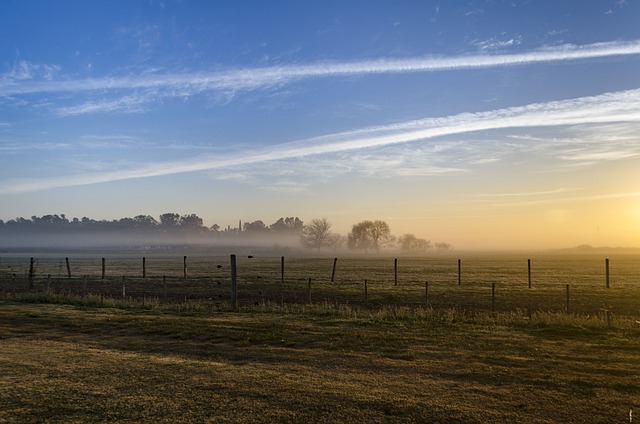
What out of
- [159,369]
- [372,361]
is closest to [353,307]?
[372,361]

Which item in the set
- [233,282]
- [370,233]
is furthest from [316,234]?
[233,282]

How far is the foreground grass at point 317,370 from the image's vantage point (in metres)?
7.52

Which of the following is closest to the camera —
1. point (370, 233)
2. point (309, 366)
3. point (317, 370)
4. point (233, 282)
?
point (317, 370)

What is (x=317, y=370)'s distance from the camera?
10.1 metres

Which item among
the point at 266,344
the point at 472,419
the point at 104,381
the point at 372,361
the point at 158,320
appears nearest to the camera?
the point at 472,419

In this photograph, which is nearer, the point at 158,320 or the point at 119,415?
the point at 119,415

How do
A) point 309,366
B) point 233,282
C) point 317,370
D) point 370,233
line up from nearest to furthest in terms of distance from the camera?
1. point 317,370
2. point 309,366
3. point 233,282
4. point 370,233

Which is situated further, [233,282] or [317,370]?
[233,282]

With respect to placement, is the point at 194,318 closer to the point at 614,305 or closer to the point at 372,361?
the point at 372,361

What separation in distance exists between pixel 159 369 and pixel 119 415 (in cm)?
281

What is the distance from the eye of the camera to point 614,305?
24.4 m

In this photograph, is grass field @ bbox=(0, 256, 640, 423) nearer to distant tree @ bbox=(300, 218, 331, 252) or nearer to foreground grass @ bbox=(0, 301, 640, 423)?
foreground grass @ bbox=(0, 301, 640, 423)

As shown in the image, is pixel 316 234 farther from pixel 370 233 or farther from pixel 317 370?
pixel 317 370

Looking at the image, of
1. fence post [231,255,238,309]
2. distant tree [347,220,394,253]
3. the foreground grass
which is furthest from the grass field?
distant tree [347,220,394,253]
